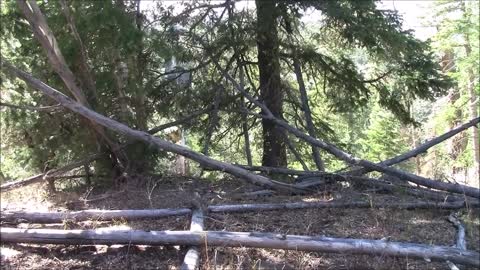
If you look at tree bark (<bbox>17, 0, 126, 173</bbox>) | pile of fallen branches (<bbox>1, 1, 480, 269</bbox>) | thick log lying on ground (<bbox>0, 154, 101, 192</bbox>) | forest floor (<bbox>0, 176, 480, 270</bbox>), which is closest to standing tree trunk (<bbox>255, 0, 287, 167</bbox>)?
pile of fallen branches (<bbox>1, 1, 480, 269</bbox>)

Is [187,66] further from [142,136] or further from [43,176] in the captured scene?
[43,176]

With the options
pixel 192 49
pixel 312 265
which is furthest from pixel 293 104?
pixel 312 265

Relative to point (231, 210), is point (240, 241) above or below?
below

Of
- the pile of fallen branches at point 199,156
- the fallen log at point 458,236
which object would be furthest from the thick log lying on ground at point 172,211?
the pile of fallen branches at point 199,156

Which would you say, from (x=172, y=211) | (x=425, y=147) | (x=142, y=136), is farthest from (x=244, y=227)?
(x=425, y=147)

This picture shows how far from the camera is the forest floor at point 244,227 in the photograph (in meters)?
4.59

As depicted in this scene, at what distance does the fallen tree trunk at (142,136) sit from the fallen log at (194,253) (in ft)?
5.74

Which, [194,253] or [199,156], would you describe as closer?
[194,253]

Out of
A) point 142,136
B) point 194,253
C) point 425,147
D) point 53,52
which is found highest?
point 53,52

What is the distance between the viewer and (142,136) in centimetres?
712

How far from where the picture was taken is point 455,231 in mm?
5414

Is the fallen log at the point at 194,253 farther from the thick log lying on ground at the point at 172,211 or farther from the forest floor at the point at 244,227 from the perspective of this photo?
the thick log lying on ground at the point at 172,211

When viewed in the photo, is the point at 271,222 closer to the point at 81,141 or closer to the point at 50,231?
the point at 50,231

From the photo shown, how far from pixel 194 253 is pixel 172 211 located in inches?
53.3
